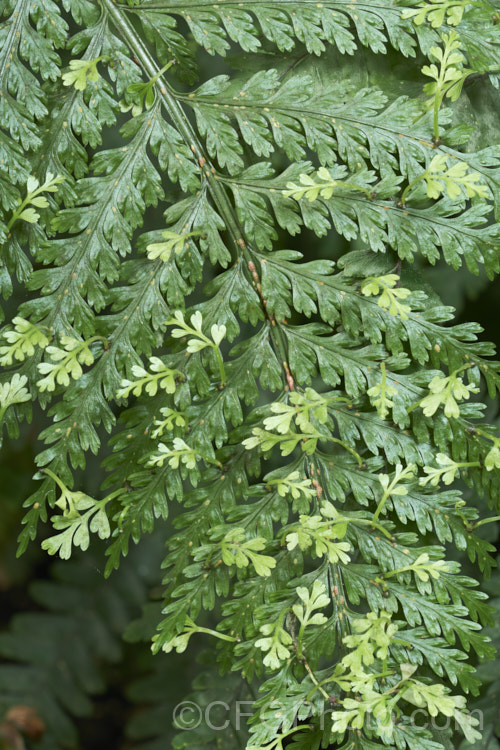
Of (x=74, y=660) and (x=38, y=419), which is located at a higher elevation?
(x=38, y=419)

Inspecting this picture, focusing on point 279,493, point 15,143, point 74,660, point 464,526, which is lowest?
point 74,660

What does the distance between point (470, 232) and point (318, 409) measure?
44cm

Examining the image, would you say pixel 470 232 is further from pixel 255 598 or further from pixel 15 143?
pixel 15 143

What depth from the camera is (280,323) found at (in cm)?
129

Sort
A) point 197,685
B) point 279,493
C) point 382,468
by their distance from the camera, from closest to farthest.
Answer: point 279,493 → point 382,468 → point 197,685

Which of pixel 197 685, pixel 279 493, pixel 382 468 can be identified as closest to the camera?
pixel 279 493

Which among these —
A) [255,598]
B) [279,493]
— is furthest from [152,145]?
[255,598]

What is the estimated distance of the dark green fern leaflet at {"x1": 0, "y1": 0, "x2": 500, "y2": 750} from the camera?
1.15 metres

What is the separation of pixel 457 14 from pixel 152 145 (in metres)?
0.63

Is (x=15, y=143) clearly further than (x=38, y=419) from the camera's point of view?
No

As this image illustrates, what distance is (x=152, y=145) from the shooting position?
4.23ft

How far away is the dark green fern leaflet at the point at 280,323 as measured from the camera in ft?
3.78

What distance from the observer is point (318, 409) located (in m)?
1.16

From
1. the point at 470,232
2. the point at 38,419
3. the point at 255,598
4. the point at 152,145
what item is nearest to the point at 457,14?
the point at 470,232
